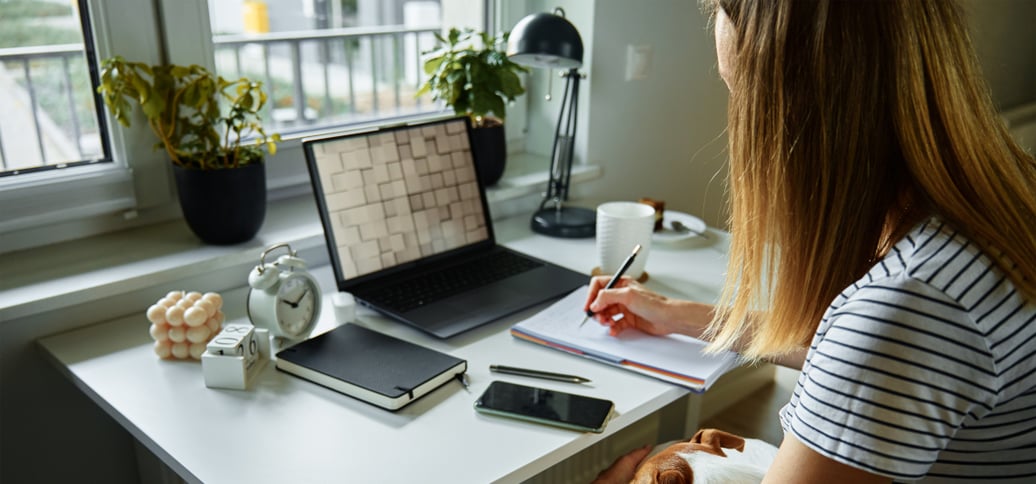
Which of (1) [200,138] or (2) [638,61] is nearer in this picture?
(1) [200,138]

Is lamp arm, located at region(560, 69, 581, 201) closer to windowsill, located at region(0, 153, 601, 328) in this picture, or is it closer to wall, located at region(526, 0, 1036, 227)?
wall, located at region(526, 0, 1036, 227)

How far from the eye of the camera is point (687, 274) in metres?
1.44

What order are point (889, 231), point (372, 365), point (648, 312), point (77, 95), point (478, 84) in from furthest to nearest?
point (478, 84), point (77, 95), point (648, 312), point (372, 365), point (889, 231)

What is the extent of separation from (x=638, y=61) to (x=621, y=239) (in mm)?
672

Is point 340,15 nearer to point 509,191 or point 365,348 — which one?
point 509,191

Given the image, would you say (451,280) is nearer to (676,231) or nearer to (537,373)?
(537,373)

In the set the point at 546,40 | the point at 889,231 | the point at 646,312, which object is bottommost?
the point at 646,312

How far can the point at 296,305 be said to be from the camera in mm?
1152

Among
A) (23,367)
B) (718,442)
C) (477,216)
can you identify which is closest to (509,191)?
(477,216)

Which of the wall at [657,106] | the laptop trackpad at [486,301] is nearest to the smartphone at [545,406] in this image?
the laptop trackpad at [486,301]

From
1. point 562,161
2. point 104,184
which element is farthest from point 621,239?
point 104,184

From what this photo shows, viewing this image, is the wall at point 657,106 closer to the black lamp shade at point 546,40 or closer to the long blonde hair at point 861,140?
the black lamp shade at point 546,40

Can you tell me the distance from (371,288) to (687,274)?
21.5 inches

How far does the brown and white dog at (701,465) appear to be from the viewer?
0.94 metres
